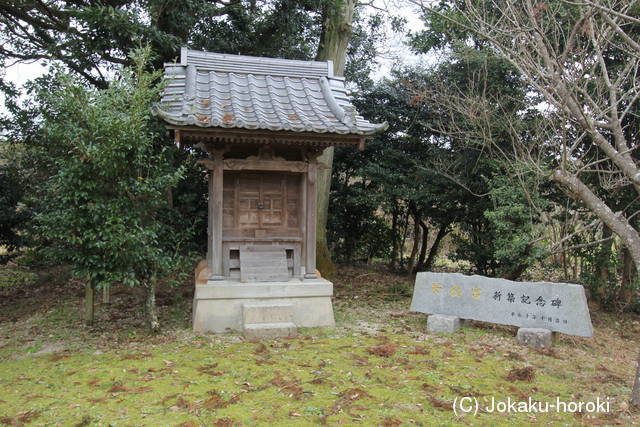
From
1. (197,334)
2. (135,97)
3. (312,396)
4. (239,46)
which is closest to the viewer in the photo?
(312,396)

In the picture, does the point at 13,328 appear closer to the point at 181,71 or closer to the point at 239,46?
the point at 181,71

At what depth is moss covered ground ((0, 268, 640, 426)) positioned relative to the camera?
16.5 feet

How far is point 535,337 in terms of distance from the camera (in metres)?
7.50

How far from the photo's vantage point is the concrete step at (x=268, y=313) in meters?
7.95

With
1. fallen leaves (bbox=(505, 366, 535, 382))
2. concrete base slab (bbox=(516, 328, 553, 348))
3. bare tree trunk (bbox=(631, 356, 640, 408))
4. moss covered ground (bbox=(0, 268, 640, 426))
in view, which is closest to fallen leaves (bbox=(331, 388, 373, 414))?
moss covered ground (bbox=(0, 268, 640, 426))

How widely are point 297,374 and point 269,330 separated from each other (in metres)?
1.70

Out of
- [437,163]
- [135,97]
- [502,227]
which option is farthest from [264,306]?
[437,163]

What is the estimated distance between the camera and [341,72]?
1312 cm

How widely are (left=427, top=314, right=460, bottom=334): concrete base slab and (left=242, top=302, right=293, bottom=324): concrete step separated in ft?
7.77

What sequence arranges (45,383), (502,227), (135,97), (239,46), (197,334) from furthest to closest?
(239,46) → (502,227) → (197,334) → (135,97) → (45,383)

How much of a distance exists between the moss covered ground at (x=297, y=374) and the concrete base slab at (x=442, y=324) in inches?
6.7

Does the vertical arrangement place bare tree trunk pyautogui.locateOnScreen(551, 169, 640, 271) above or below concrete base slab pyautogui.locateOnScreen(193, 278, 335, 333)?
above

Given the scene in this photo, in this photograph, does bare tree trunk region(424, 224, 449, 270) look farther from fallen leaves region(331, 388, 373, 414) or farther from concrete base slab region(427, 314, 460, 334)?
fallen leaves region(331, 388, 373, 414)

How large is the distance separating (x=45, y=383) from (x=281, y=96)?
18.8 ft
